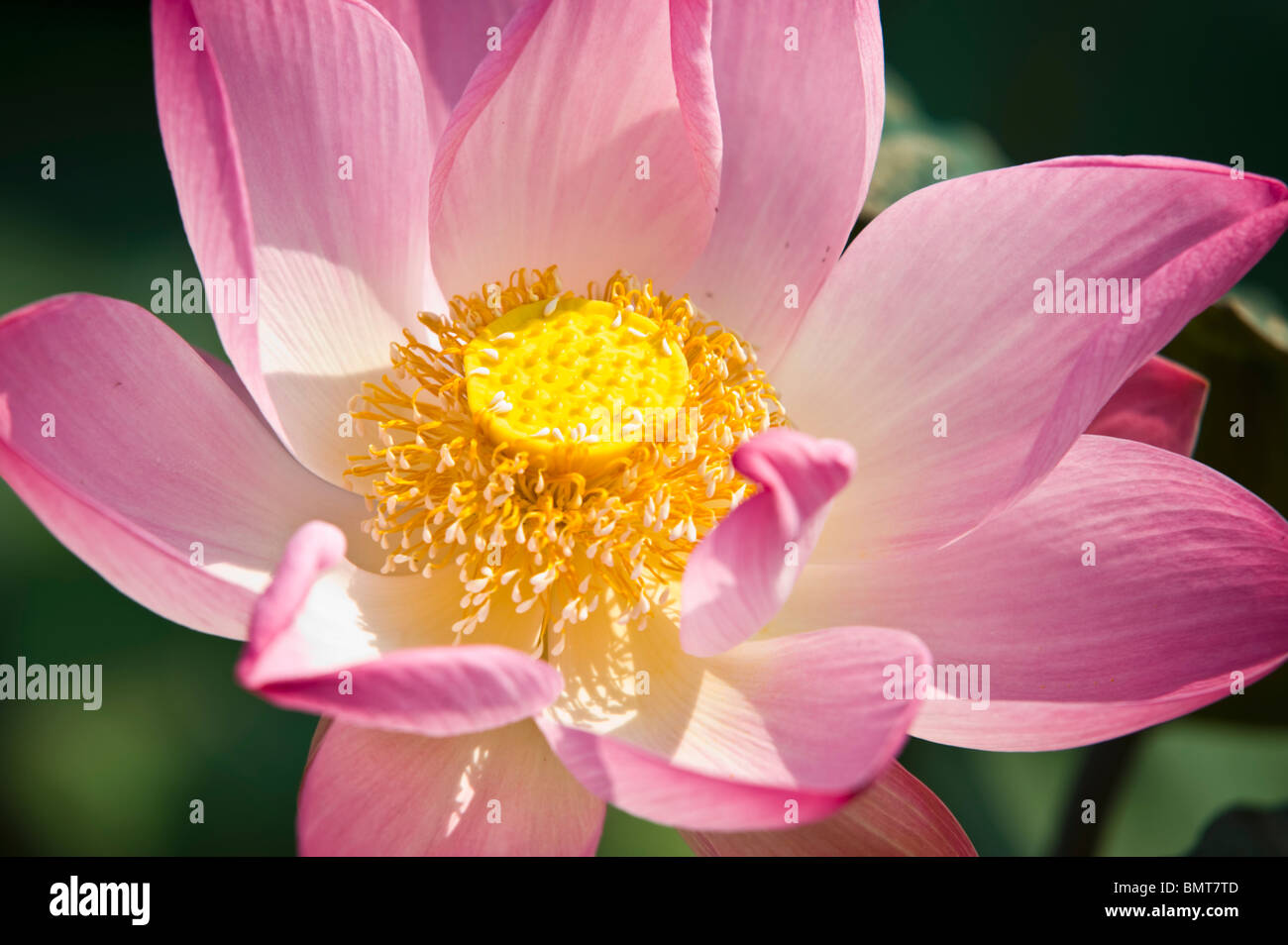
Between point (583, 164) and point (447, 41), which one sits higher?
point (447, 41)

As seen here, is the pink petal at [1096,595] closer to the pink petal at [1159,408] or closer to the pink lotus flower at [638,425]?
the pink lotus flower at [638,425]

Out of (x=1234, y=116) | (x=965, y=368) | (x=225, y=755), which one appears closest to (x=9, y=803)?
(x=225, y=755)

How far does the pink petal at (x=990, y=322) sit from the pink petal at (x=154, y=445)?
617mm

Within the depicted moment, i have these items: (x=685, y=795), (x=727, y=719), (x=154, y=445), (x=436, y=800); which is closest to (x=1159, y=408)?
(x=727, y=719)

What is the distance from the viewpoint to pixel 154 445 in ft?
3.67

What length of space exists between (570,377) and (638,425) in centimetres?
10

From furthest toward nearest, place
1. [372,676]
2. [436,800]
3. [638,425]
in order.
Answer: [638,425] < [436,800] < [372,676]

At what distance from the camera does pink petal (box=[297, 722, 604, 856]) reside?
100 cm

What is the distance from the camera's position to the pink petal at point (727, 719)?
2.65 feet

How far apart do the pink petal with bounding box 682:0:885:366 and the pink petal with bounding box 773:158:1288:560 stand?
0.05 meters

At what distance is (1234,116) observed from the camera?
1797mm

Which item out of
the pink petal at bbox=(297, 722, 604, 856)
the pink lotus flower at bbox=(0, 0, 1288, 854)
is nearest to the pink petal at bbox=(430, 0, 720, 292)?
the pink lotus flower at bbox=(0, 0, 1288, 854)

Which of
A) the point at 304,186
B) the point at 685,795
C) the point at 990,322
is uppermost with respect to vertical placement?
the point at 304,186

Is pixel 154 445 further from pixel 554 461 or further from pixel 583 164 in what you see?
pixel 583 164
